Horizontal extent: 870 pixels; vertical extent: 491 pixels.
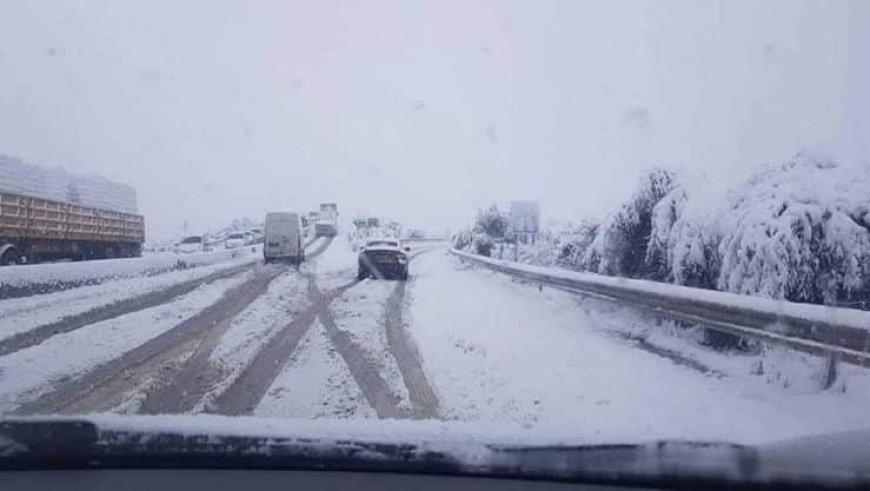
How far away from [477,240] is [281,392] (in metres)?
23.2

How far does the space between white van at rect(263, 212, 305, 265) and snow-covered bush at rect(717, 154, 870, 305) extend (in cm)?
2365

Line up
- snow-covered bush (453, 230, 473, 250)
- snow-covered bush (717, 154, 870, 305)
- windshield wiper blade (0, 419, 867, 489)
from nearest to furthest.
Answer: windshield wiper blade (0, 419, 867, 489)
snow-covered bush (717, 154, 870, 305)
snow-covered bush (453, 230, 473, 250)

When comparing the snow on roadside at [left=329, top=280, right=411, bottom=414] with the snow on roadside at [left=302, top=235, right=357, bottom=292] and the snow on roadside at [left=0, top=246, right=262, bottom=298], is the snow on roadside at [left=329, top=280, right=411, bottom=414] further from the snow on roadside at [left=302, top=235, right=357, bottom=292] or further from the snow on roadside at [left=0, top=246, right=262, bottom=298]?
the snow on roadside at [left=0, top=246, right=262, bottom=298]

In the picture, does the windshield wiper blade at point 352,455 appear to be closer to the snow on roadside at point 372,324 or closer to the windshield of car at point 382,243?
the snow on roadside at point 372,324

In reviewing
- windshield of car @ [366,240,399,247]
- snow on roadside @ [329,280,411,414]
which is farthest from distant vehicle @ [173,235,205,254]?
snow on roadside @ [329,280,411,414]

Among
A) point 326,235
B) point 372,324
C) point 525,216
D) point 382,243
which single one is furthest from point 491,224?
point 326,235

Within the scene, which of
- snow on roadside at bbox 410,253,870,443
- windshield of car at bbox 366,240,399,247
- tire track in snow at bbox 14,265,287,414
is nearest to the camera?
snow on roadside at bbox 410,253,870,443

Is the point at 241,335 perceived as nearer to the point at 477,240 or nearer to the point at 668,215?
the point at 668,215

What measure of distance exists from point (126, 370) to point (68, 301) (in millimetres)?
8508

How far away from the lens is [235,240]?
1409 inches

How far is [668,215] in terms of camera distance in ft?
52.1

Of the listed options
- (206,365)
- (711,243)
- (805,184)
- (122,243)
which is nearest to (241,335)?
(206,365)

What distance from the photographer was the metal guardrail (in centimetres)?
732

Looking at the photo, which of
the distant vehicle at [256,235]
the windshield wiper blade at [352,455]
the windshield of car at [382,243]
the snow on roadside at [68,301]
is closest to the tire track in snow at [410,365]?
the windshield wiper blade at [352,455]
